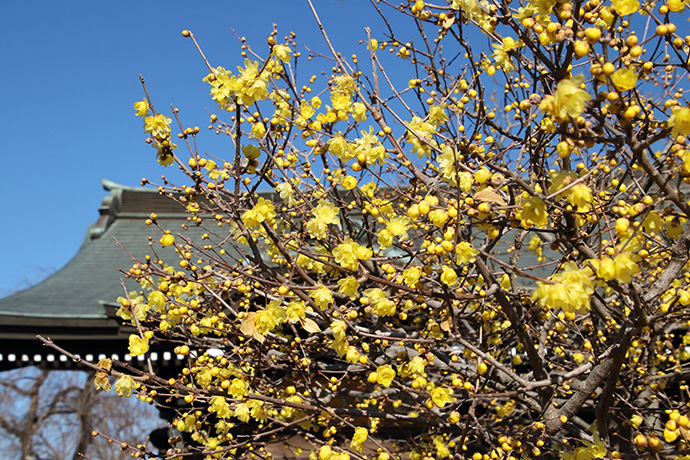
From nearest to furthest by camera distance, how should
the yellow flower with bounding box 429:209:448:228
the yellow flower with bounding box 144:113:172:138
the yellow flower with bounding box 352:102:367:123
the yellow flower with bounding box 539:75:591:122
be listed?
the yellow flower with bounding box 539:75:591:122, the yellow flower with bounding box 429:209:448:228, the yellow flower with bounding box 144:113:172:138, the yellow flower with bounding box 352:102:367:123

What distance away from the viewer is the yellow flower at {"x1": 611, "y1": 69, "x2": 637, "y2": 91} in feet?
5.85

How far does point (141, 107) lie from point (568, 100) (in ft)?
6.21

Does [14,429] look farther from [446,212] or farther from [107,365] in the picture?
[446,212]

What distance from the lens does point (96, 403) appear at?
16531 mm

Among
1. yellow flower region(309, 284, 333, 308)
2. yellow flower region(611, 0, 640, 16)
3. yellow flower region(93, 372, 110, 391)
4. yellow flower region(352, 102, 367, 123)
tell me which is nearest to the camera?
yellow flower region(611, 0, 640, 16)

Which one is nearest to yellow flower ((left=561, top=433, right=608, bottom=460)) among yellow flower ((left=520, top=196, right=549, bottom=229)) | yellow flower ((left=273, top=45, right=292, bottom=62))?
yellow flower ((left=520, top=196, right=549, bottom=229))

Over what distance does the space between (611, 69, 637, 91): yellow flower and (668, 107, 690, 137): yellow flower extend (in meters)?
0.17

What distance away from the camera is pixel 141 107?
2557 mm

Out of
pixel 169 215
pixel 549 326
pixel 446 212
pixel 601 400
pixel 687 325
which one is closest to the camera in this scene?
pixel 446 212

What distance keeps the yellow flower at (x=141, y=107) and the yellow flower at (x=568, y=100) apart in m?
1.81

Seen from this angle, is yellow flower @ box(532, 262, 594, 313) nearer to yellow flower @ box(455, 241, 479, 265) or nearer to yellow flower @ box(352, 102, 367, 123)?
yellow flower @ box(455, 241, 479, 265)

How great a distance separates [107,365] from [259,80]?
1.56 meters

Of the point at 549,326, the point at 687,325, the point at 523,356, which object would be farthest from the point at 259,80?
the point at 687,325

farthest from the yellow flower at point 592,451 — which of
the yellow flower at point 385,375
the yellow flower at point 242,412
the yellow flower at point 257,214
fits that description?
the yellow flower at point 257,214
